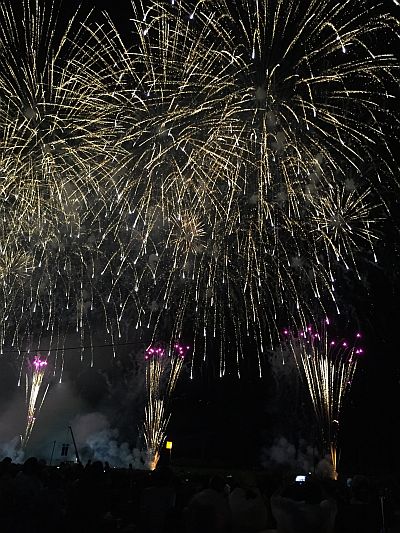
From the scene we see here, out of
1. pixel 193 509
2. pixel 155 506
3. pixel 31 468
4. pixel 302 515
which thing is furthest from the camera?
pixel 31 468

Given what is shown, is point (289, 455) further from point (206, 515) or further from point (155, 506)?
point (206, 515)

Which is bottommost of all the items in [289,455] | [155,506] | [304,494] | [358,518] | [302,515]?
[358,518]

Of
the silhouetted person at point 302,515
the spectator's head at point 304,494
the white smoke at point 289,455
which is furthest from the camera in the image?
the white smoke at point 289,455

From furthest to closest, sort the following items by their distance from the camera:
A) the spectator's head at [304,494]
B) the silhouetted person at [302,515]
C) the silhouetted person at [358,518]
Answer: the silhouetted person at [358,518] → the spectator's head at [304,494] → the silhouetted person at [302,515]

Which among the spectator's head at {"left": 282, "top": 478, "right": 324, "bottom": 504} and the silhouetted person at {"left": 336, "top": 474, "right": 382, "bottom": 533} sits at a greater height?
the spectator's head at {"left": 282, "top": 478, "right": 324, "bottom": 504}

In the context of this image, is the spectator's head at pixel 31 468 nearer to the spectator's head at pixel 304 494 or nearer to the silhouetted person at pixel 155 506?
the silhouetted person at pixel 155 506

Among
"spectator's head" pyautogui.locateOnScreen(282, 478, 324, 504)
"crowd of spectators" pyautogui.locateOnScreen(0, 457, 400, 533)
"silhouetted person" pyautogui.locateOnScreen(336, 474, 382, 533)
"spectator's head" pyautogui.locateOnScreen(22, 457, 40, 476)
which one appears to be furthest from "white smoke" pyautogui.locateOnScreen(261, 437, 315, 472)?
"spectator's head" pyautogui.locateOnScreen(282, 478, 324, 504)

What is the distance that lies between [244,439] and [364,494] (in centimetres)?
3376

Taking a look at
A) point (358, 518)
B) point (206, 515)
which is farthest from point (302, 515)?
point (358, 518)

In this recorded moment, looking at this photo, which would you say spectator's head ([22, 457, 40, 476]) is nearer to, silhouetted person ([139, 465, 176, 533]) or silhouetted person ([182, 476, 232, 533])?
silhouetted person ([139, 465, 176, 533])

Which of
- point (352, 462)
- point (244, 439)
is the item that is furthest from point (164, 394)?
point (352, 462)

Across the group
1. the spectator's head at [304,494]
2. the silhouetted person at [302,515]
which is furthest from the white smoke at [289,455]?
the silhouetted person at [302,515]

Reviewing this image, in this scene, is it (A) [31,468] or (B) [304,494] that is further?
(A) [31,468]

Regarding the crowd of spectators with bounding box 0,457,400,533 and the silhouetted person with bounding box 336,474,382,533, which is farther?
the silhouetted person with bounding box 336,474,382,533
